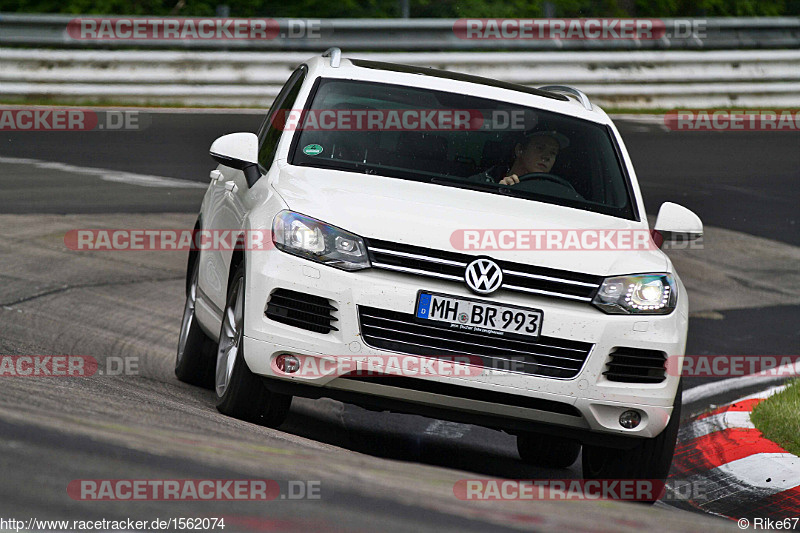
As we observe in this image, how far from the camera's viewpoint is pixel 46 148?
1520 cm

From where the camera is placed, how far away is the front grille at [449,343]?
5.26 meters

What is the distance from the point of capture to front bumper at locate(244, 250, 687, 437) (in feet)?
17.3

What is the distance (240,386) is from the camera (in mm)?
5566

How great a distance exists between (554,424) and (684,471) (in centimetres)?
156

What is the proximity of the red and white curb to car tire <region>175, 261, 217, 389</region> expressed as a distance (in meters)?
2.68

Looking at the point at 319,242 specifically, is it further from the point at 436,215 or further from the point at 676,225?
the point at 676,225

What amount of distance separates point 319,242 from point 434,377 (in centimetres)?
75

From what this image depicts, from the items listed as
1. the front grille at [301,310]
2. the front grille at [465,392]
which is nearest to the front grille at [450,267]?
the front grille at [301,310]

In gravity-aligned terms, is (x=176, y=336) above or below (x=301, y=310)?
below

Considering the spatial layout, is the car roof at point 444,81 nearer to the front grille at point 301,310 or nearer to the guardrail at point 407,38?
the front grille at point 301,310

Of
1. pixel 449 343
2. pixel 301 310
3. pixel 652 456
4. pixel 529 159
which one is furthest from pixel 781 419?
pixel 301 310

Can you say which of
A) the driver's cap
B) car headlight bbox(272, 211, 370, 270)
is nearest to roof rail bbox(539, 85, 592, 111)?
the driver's cap

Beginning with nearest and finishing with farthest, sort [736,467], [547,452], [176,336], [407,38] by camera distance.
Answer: [736,467]
[547,452]
[176,336]
[407,38]

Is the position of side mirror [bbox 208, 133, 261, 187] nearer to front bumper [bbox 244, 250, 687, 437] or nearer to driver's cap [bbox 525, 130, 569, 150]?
front bumper [bbox 244, 250, 687, 437]
